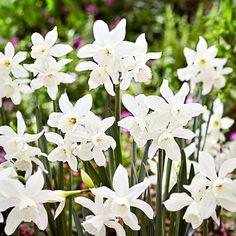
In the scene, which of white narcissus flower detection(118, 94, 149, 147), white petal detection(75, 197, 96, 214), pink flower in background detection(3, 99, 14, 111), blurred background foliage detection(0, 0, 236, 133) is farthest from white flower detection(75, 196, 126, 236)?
pink flower in background detection(3, 99, 14, 111)

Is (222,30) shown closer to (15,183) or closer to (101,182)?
(101,182)

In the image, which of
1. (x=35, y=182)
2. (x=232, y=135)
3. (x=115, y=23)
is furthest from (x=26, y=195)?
(x=115, y=23)

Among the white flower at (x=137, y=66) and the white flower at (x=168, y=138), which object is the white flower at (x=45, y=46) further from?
the white flower at (x=168, y=138)

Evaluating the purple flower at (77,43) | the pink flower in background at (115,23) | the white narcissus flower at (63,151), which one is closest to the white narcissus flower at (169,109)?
the white narcissus flower at (63,151)

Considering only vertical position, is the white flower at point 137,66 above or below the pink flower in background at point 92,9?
below

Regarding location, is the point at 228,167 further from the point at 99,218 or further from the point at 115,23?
the point at 115,23
